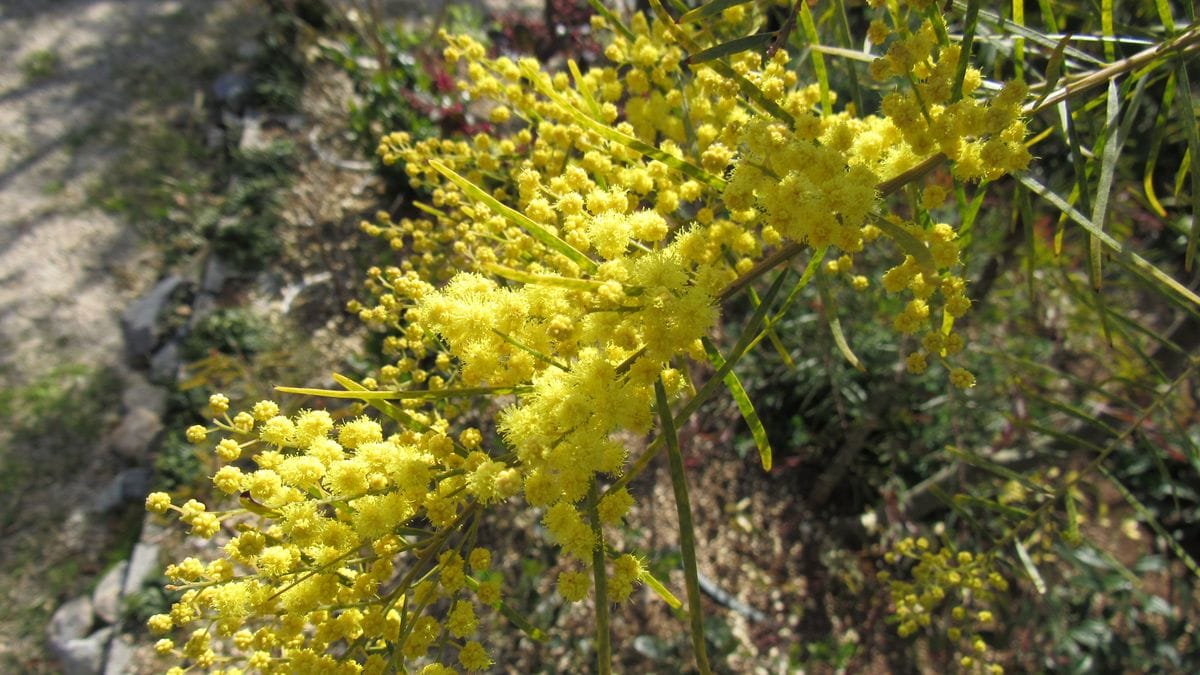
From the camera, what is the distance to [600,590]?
92cm

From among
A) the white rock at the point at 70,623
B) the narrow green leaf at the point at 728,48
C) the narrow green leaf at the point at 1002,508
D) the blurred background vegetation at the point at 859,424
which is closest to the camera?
the narrow green leaf at the point at 728,48

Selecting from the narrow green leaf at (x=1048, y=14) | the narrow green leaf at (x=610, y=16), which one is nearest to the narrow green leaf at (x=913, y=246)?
the narrow green leaf at (x=1048, y=14)

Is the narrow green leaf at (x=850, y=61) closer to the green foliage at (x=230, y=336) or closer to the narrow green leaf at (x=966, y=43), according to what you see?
the narrow green leaf at (x=966, y=43)

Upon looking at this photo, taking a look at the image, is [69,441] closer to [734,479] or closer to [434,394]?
[734,479]

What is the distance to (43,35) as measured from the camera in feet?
18.0

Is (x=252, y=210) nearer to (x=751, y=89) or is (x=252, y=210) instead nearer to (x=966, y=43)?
(x=751, y=89)

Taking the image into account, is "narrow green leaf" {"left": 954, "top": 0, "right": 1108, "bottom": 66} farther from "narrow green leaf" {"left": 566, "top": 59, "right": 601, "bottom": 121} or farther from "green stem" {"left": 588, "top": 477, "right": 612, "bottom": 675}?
"green stem" {"left": 588, "top": 477, "right": 612, "bottom": 675}

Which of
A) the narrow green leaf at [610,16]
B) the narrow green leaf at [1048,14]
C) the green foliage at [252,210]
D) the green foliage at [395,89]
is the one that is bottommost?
the green foliage at [252,210]

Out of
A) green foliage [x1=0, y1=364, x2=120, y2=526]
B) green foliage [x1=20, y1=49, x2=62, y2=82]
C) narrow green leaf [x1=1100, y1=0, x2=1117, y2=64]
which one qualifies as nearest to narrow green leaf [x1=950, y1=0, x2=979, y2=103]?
narrow green leaf [x1=1100, y1=0, x2=1117, y2=64]

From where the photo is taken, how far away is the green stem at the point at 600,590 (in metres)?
0.92

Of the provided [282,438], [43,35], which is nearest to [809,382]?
[282,438]

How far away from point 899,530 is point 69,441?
4.24 meters

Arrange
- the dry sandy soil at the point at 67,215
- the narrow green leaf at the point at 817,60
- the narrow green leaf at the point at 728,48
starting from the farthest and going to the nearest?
the dry sandy soil at the point at 67,215
the narrow green leaf at the point at 817,60
the narrow green leaf at the point at 728,48

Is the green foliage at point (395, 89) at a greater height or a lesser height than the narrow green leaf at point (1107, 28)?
lesser
